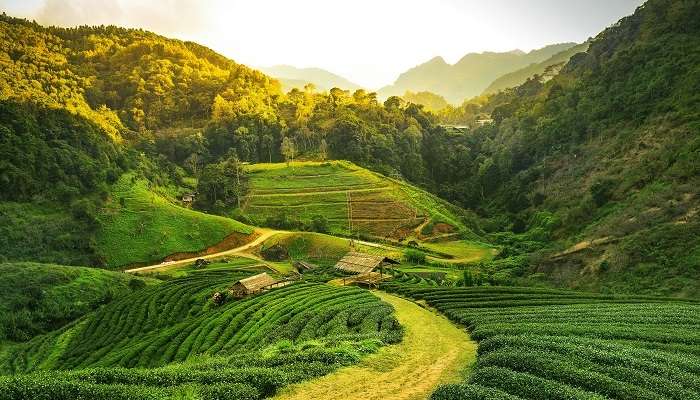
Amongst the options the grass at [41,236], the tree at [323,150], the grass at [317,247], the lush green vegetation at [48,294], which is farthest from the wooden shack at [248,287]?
the tree at [323,150]

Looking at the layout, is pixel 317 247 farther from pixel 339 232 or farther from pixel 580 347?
pixel 580 347

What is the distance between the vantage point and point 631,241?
6016 cm

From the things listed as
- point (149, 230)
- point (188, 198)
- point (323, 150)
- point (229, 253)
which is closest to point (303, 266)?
point (229, 253)

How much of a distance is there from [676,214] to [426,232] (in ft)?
158

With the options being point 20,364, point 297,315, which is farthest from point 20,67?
point 297,315

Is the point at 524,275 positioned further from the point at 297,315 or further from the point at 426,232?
the point at 297,315

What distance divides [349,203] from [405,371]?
8761 centimetres

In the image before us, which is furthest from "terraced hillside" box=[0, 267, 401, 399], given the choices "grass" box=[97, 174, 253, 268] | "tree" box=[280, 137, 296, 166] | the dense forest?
"tree" box=[280, 137, 296, 166]

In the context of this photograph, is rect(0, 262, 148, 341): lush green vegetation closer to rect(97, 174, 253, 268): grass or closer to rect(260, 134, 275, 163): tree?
rect(97, 174, 253, 268): grass

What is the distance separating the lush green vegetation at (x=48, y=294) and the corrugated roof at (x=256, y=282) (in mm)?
23097

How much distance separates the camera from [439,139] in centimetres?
16250

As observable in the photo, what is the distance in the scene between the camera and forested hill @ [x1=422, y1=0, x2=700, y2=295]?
2312 inches

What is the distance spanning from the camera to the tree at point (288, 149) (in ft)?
465

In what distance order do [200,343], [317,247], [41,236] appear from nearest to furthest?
[200,343], [41,236], [317,247]
